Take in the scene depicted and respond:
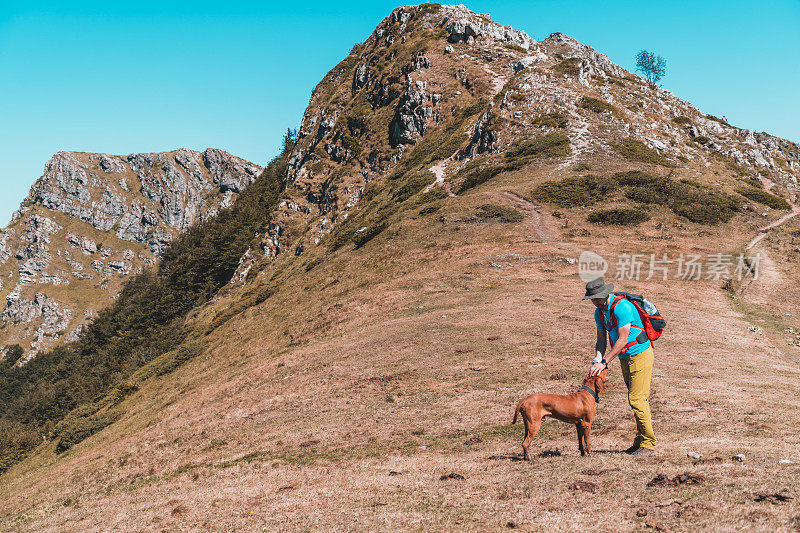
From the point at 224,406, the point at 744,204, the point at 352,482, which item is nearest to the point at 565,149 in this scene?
the point at 744,204

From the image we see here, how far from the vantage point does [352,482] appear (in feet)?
29.5

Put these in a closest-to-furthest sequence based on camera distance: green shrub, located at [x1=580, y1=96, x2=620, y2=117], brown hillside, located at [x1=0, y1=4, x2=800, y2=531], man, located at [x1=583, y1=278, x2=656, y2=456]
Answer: brown hillside, located at [x1=0, y1=4, x2=800, y2=531] < man, located at [x1=583, y1=278, x2=656, y2=456] < green shrub, located at [x1=580, y1=96, x2=620, y2=117]

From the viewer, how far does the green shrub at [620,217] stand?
3906 cm

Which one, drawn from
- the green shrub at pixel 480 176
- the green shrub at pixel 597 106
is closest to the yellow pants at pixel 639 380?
the green shrub at pixel 480 176

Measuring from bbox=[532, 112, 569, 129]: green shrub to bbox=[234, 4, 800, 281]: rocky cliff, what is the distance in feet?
0.57

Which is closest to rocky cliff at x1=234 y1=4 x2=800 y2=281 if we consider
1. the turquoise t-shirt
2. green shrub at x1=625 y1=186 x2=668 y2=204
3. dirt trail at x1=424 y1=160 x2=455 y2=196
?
dirt trail at x1=424 y1=160 x2=455 y2=196

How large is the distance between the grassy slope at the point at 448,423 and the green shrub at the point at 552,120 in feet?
107

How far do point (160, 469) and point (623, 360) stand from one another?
15.1 metres

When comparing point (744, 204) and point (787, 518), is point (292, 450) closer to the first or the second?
point (787, 518)

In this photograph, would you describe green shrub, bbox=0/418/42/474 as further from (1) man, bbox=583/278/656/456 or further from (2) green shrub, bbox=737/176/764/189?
(2) green shrub, bbox=737/176/764/189

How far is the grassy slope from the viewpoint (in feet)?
22.0

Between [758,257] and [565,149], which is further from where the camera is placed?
[565,149]

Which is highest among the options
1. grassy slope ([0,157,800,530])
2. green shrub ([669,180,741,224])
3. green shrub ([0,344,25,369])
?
green shrub ([669,180,741,224])

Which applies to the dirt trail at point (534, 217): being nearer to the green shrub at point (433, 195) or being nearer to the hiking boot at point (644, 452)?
the green shrub at point (433, 195)
